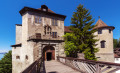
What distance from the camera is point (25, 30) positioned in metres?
17.3

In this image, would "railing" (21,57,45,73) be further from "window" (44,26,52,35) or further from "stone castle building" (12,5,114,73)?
"window" (44,26,52,35)

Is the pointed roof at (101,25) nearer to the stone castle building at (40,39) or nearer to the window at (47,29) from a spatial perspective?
the stone castle building at (40,39)

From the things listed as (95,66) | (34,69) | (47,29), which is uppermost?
(47,29)

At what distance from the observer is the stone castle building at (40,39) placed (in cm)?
1628

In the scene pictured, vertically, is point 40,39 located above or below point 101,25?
below

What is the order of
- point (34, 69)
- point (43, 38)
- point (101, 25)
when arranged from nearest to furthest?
point (34, 69) < point (43, 38) < point (101, 25)

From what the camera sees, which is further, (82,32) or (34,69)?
(82,32)

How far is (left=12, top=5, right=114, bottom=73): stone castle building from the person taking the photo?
1628 centimetres

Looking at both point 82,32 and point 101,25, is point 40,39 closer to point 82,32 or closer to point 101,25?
point 82,32

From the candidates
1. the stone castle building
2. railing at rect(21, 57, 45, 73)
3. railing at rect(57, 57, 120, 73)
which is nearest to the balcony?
the stone castle building

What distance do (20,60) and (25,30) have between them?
7539mm

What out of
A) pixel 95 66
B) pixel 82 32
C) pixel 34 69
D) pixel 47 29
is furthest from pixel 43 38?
pixel 95 66

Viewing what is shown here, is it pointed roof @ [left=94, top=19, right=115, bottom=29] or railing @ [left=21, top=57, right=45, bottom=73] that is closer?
railing @ [left=21, top=57, right=45, bottom=73]

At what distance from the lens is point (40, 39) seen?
16453 millimetres
